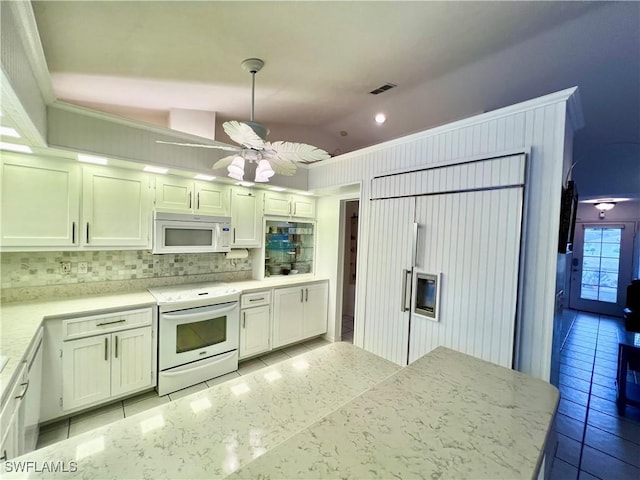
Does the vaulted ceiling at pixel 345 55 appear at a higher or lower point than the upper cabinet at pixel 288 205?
higher

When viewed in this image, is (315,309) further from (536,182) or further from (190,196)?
(536,182)

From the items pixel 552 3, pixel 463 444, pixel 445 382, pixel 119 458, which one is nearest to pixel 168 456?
pixel 119 458

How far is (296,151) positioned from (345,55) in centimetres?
106

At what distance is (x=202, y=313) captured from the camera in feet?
9.08

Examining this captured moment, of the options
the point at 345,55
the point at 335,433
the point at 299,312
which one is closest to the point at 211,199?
the point at 299,312

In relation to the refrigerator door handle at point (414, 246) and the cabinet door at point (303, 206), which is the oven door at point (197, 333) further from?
the refrigerator door handle at point (414, 246)

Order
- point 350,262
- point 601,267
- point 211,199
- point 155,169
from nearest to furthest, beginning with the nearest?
point 155,169, point 211,199, point 350,262, point 601,267

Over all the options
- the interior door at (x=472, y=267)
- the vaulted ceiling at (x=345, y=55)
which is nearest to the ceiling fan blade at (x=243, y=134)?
the vaulted ceiling at (x=345, y=55)

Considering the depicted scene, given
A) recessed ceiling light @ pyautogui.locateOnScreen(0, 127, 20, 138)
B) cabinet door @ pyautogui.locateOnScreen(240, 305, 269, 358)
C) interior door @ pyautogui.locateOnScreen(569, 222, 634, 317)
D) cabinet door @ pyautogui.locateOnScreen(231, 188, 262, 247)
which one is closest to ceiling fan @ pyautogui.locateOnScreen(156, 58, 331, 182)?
recessed ceiling light @ pyautogui.locateOnScreen(0, 127, 20, 138)

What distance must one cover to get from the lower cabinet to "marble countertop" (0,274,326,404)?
24 cm

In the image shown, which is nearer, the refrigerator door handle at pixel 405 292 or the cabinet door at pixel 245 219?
the refrigerator door handle at pixel 405 292

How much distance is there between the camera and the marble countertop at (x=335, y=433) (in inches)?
28.3

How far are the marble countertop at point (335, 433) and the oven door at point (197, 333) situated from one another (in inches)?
65.5

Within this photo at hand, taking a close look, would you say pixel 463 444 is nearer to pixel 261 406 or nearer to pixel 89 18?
pixel 261 406
